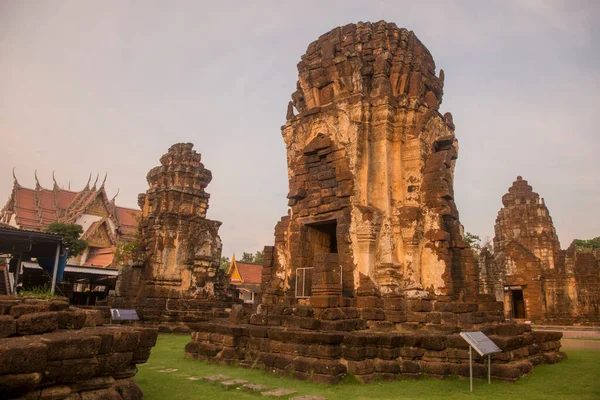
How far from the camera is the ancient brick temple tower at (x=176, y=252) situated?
1525cm

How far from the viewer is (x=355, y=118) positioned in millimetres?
9383

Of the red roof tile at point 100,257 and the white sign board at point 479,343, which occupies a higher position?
the red roof tile at point 100,257

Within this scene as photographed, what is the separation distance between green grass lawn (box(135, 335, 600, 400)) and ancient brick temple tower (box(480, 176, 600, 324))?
14659 millimetres

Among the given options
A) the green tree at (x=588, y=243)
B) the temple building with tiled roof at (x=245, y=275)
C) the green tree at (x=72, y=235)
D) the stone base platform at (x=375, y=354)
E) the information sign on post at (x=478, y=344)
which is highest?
the green tree at (x=588, y=243)

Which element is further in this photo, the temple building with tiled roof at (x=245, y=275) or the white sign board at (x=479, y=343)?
the temple building with tiled roof at (x=245, y=275)

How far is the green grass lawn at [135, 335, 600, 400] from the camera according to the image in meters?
5.81

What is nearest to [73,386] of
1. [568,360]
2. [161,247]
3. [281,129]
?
[281,129]

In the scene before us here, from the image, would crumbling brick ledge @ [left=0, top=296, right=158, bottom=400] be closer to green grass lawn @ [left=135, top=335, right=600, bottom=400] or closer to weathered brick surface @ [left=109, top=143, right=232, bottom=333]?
green grass lawn @ [left=135, top=335, right=600, bottom=400]

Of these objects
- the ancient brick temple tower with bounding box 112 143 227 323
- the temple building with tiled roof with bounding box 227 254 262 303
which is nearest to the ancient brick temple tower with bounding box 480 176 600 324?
the ancient brick temple tower with bounding box 112 143 227 323

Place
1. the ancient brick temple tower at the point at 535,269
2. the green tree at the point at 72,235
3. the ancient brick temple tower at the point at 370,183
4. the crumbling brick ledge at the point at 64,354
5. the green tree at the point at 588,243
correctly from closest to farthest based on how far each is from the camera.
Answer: the crumbling brick ledge at the point at 64,354 < the ancient brick temple tower at the point at 370,183 < the ancient brick temple tower at the point at 535,269 < the green tree at the point at 72,235 < the green tree at the point at 588,243

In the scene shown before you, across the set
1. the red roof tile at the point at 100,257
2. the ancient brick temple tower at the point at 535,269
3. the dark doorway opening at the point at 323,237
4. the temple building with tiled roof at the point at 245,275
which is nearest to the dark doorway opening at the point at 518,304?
the ancient brick temple tower at the point at 535,269

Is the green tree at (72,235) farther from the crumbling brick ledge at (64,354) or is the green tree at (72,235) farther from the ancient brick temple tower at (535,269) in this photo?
the crumbling brick ledge at (64,354)

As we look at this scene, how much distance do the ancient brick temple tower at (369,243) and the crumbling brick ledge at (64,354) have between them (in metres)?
2.94

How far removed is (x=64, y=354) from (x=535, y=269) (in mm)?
22583
